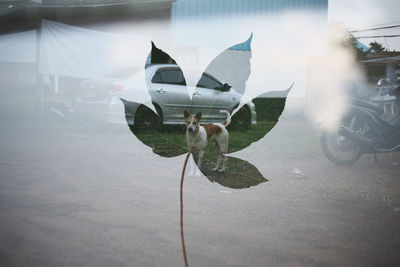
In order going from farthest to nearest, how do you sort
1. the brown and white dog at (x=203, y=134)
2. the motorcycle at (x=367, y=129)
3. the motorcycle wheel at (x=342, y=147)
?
the motorcycle wheel at (x=342, y=147) < the motorcycle at (x=367, y=129) < the brown and white dog at (x=203, y=134)

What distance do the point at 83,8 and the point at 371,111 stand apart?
0.78 metres

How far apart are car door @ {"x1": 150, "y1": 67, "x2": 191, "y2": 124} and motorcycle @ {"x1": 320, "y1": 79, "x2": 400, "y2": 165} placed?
0.62 metres

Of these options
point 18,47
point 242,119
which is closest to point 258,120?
point 242,119

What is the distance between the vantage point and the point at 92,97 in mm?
873

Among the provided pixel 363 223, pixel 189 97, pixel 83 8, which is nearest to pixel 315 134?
pixel 363 223

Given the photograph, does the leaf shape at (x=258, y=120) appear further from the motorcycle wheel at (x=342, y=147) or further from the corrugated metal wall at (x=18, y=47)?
the corrugated metal wall at (x=18, y=47)

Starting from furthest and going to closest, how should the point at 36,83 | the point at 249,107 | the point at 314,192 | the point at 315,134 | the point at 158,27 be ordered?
the point at 36,83 → the point at 315,134 → the point at 314,192 → the point at 158,27 → the point at 249,107

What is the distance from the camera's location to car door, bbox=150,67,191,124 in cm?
28

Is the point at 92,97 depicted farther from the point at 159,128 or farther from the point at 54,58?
the point at 159,128

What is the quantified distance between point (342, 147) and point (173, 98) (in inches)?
38.7

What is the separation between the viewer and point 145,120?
0.27m

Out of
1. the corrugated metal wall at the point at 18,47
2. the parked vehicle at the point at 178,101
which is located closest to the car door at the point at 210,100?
the parked vehicle at the point at 178,101

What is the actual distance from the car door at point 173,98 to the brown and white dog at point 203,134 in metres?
0.02

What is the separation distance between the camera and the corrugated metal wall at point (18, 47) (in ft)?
3.65
